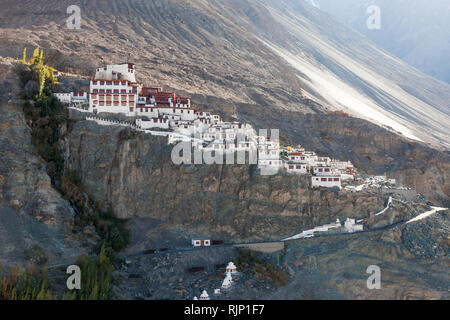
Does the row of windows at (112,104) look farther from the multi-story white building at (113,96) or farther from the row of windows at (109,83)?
the row of windows at (109,83)

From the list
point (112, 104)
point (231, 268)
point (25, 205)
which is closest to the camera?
point (231, 268)

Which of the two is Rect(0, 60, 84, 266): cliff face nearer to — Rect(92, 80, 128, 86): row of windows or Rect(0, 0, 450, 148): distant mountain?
Rect(92, 80, 128, 86): row of windows

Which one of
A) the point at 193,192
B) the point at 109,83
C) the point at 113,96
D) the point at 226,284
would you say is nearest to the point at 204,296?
the point at 226,284

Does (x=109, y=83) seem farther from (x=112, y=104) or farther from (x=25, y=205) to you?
(x=25, y=205)

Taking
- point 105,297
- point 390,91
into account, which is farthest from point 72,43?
point 390,91

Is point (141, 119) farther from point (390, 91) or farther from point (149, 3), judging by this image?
point (390, 91)
